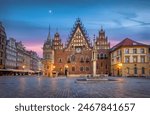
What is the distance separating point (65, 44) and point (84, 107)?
42.8 m

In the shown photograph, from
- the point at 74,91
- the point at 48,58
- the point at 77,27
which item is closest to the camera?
the point at 74,91

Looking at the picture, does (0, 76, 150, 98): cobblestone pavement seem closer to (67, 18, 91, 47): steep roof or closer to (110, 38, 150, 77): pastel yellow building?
(110, 38, 150, 77): pastel yellow building

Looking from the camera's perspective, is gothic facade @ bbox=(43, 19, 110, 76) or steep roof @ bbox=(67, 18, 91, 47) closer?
gothic facade @ bbox=(43, 19, 110, 76)

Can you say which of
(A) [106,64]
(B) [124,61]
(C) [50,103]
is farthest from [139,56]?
(C) [50,103]

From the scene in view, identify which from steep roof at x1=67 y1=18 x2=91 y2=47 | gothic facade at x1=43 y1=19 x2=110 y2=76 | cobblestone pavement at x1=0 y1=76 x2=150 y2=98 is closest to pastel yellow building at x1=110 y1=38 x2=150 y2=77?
gothic facade at x1=43 y1=19 x2=110 y2=76

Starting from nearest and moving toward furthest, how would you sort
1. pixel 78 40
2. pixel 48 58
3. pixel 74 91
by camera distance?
pixel 74 91
pixel 48 58
pixel 78 40

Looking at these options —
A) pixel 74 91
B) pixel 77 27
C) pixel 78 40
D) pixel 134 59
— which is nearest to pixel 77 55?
pixel 78 40

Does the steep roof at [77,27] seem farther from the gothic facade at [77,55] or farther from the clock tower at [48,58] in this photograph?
the clock tower at [48,58]

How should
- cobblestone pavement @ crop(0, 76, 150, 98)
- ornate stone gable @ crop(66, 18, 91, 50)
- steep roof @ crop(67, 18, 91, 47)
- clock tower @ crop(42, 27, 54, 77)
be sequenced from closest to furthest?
cobblestone pavement @ crop(0, 76, 150, 98), clock tower @ crop(42, 27, 54, 77), ornate stone gable @ crop(66, 18, 91, 50), steep roof @ crop(67, 18, 91, 47)

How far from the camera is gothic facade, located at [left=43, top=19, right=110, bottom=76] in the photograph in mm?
47469

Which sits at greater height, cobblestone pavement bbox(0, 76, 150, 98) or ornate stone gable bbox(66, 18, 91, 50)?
ornate stone gable bbox(66, 18, 91, 50)

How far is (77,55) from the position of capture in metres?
48.4

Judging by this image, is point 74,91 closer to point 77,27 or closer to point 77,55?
point 77,55

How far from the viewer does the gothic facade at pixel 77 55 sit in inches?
1869
